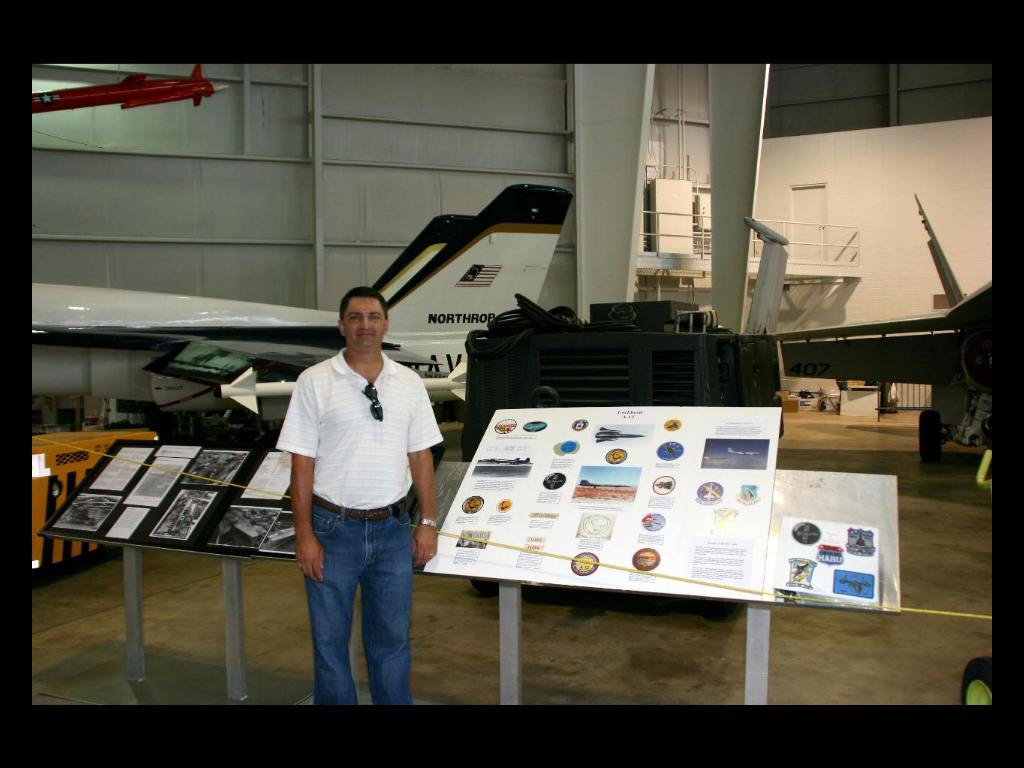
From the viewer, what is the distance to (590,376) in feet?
14.7

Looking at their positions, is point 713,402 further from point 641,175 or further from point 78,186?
point 78,186

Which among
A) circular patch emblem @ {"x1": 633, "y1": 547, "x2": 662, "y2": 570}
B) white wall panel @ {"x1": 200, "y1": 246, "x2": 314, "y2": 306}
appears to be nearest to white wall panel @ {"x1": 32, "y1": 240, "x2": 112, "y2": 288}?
white wall panel @ {"x1": 200, "y1": 246, "x2": 314, "y2": 306}

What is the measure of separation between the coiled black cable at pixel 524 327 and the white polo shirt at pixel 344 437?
1.76 meters

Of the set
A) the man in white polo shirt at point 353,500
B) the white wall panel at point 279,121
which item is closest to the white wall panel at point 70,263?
the white wall panel at point 279,121

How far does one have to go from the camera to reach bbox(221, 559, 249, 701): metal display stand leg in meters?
3.53

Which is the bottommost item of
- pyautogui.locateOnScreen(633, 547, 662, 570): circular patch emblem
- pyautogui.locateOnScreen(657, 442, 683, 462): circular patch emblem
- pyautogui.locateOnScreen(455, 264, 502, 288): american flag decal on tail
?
pyautogui.locateOnScreen(633, 547, 662, 570): circular patch emblem

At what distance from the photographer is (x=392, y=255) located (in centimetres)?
1605

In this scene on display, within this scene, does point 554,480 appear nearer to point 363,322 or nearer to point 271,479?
point 363,322

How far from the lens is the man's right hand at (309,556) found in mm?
2689

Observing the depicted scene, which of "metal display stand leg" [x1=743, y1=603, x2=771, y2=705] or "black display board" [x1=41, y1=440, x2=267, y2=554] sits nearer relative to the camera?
"metal display stand leg" [x1=743, y1=603, x2=771, y2=705]

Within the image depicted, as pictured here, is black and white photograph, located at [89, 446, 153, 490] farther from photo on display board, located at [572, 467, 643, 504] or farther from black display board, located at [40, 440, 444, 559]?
photo on display board, located at [572, 467, 643, 504]

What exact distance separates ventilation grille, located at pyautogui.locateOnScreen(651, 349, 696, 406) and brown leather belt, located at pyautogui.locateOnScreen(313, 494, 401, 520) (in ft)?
6.82

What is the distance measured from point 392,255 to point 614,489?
13833 millimetres
